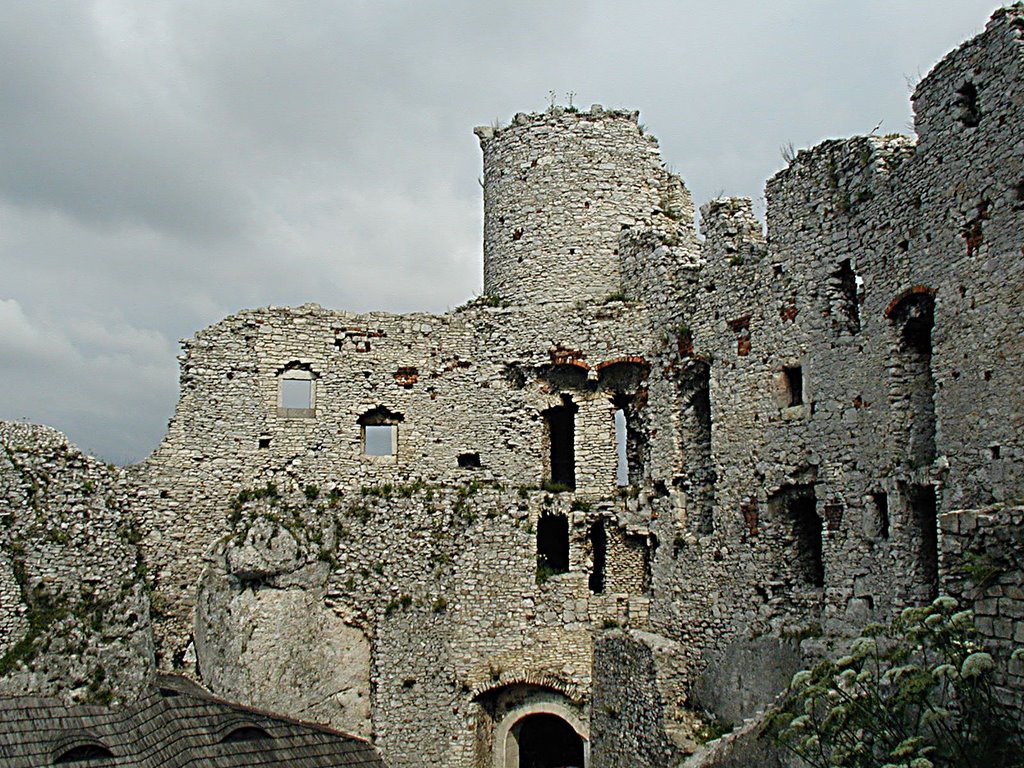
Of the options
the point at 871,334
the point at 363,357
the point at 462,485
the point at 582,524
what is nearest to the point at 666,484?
the point at 582,524

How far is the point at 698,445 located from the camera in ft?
56.5

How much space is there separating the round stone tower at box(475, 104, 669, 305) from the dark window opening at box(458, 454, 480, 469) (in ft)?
10.6

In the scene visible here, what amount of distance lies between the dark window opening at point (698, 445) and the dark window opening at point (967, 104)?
6230 mm

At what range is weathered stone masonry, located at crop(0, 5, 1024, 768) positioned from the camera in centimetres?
1258

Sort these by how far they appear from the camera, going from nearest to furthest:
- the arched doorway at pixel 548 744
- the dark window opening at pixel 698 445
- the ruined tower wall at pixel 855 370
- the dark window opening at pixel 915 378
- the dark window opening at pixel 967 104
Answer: the ruined tower wall at pixel 855 370
the dark window opening at pixel 967 104
the dark window opening at pixel 915 378
the dark window opening at pixel 698 445
the arched doorway at pixel 548 744

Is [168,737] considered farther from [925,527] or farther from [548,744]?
[925,527]

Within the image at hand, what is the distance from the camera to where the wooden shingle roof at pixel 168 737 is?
47.6 ft

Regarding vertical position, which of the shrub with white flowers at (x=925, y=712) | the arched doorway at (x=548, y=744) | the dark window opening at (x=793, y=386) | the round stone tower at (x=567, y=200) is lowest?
the arched doorway at (x=548, y=744)

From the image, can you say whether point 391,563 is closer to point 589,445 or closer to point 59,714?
point 589,445

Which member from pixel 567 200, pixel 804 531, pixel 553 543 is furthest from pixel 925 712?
pixel 567 200

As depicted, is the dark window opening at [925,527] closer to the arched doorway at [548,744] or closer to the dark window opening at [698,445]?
the dark window opening at [698,445]

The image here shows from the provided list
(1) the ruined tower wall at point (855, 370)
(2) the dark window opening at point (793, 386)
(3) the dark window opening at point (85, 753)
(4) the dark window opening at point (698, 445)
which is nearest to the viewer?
(1) the ruined tower wall at point (855, 370)

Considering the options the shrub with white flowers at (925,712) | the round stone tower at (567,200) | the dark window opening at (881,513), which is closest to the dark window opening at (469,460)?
the round stone tower at (567,200)

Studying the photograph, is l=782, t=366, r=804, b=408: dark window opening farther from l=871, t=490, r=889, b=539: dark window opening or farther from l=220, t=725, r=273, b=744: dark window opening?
l=220, t=725, r=273, b=744: dark window opening
